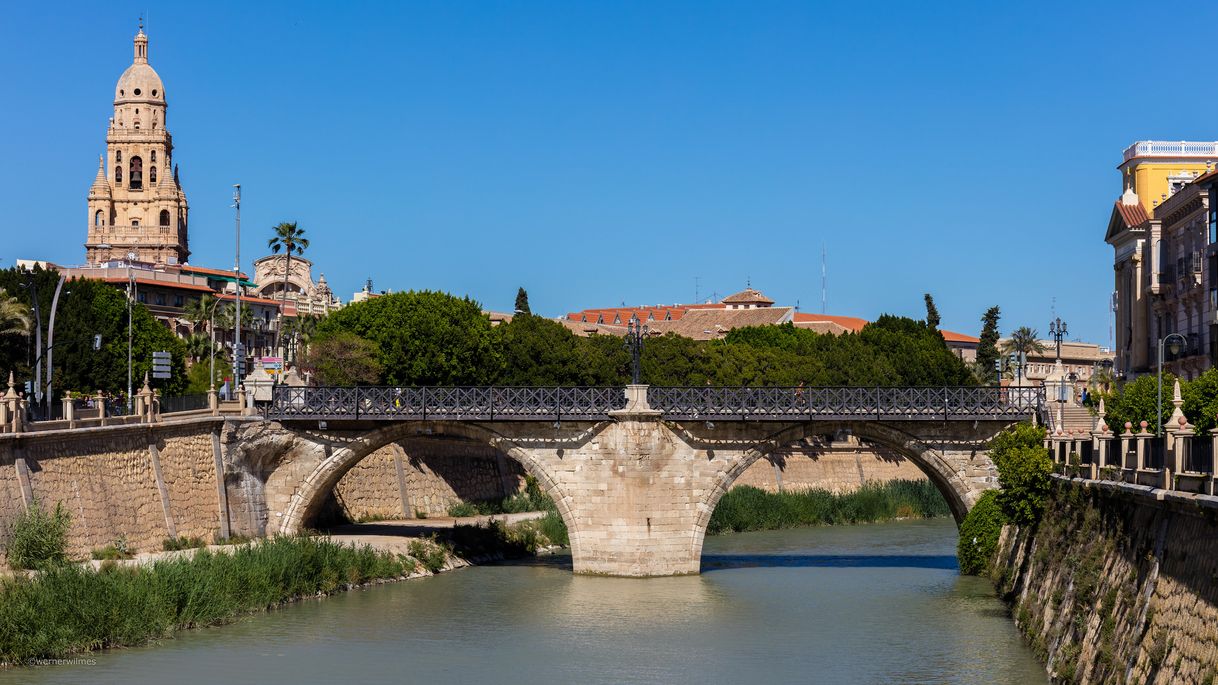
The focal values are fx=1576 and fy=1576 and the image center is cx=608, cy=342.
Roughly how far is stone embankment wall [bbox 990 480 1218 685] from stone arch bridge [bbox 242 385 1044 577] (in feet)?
31.6

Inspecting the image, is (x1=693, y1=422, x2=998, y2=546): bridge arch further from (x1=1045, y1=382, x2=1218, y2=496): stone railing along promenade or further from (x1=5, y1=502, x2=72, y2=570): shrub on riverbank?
(x1=5, y1=502, x2=72, y2=570): shrub on riverbank

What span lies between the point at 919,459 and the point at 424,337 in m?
36.7

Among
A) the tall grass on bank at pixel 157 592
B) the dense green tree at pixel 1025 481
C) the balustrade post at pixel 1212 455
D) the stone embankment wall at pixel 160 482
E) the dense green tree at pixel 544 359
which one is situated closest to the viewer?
the balustrade post at pixel 1212 455

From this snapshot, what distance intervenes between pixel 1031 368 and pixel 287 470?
125006 mm

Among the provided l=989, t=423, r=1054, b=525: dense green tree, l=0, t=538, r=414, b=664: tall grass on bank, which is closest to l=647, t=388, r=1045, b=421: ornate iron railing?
l=989, t=423, r=1054, b=525: dense green tree

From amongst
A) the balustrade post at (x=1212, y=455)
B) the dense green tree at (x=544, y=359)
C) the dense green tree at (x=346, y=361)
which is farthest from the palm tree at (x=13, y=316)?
the balustrade post at (x=1212, y=455)

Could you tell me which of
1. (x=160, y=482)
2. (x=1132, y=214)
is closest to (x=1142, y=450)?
(x=160, y=482)

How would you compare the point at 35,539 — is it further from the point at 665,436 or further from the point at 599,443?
the point at 665,436

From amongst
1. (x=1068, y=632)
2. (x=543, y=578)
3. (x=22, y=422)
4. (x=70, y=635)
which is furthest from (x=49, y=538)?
(x=1068, y=632)

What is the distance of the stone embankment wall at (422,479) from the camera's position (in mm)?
59125

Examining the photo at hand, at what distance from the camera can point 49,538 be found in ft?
125

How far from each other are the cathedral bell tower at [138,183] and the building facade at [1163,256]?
88.5 meters

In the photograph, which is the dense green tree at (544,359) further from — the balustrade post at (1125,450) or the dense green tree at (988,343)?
the balustrade post at (1125,450)

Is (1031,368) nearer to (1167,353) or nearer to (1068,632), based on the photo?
(1167,353)
